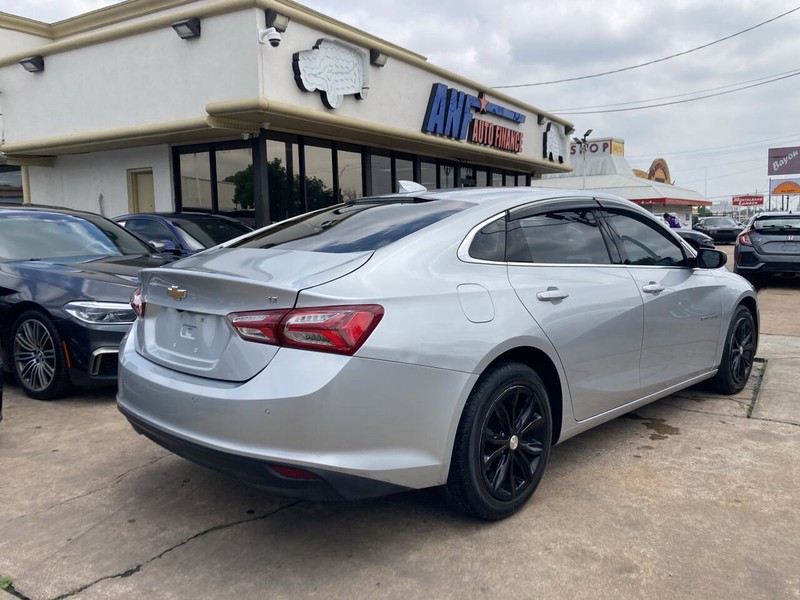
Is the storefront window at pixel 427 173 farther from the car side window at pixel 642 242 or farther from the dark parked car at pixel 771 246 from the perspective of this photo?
the car side window at pixel 642 242

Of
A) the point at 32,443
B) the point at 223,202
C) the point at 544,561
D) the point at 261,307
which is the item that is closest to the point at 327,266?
the point at 261,307

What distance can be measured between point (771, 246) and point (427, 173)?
7306 mm

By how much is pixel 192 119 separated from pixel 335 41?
97.7 inches

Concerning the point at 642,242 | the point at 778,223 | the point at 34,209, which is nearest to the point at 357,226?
the point at 642,242

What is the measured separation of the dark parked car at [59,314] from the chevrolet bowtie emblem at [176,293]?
205 centimetres

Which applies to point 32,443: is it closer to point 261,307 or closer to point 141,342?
point 141,342

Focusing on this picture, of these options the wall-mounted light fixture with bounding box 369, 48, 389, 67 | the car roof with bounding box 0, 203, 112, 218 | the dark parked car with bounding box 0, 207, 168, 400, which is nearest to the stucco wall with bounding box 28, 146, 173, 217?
the wall-mounted light fixture with bounding box 369, 48, 389, 67

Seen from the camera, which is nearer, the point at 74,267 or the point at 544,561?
the point at 544,561

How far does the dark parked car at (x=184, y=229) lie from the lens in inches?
300

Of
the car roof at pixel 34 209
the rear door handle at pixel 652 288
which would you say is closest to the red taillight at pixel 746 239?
the rear door handle at pixel 652 288

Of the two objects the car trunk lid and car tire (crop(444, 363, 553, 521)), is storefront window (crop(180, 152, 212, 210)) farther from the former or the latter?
car tire (crop(444, 363, 553, 521))

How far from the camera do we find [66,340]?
185 inches

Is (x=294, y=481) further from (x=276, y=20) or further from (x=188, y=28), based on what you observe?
(x=188, y=28)

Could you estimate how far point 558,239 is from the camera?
3.57 m
